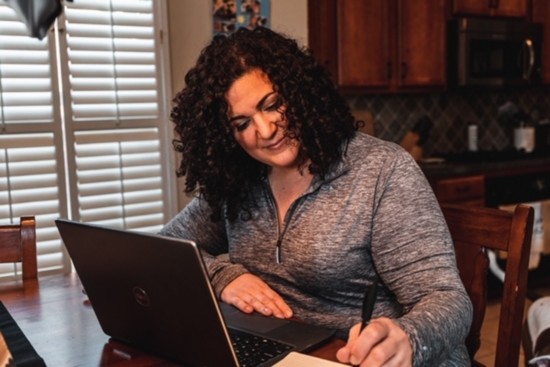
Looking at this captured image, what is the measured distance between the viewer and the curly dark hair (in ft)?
4.15

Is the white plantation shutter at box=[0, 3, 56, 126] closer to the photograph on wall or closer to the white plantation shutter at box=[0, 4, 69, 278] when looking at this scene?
the white plantation shutter at box=[0, 4, 69, 278]

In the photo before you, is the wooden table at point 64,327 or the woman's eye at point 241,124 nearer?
the wooden table at point 64,327

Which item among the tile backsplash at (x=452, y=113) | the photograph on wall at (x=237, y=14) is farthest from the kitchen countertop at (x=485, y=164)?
the photograph on wall at (x=237, y=14)

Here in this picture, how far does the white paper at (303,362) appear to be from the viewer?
0.84 m

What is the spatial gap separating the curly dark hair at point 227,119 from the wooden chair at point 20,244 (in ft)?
1.39

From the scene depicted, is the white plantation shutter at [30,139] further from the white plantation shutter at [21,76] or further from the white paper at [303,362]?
the white paper at [303,362]

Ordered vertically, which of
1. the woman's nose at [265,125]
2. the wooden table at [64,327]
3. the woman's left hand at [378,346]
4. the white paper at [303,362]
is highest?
the woman's nose at [265,125]

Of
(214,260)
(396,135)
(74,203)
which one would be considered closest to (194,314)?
(214,260)

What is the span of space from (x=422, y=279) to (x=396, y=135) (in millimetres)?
2898

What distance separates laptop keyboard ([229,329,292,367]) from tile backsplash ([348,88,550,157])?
2813 mm

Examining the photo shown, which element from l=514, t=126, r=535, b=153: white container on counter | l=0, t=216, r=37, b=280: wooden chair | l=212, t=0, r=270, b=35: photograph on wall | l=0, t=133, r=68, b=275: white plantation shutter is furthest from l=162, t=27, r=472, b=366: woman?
l=514, t=126, r=535, b=153: white container on counter

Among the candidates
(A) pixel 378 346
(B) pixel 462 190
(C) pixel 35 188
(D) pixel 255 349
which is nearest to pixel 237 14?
(C) pixel 35 188

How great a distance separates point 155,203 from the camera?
276 centimetres

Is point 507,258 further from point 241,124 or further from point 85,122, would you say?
point 85,122
